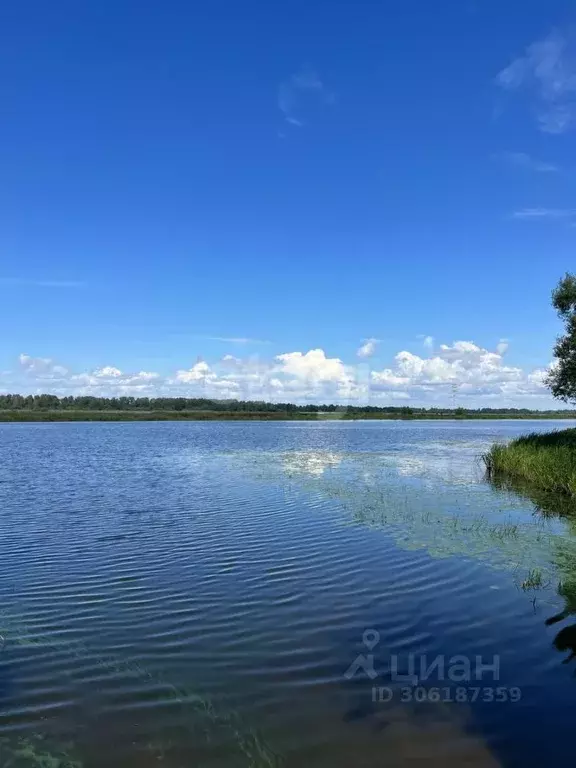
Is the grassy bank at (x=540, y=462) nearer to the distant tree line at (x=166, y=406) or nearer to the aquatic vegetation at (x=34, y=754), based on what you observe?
the aquatic vegetation at (x=34, y=754)

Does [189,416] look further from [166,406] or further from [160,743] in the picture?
[160,743]

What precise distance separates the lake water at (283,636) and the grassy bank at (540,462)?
564 centimetres

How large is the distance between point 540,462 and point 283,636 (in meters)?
21.8

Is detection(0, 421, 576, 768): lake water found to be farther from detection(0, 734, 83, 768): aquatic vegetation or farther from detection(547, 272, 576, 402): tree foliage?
detection(547, 272, 576, 402): tree foliage

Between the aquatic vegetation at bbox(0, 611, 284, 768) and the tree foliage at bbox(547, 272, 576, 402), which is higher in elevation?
the tree foliage at bbox(547, 272, 576, 402)

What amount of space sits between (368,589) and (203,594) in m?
3.08

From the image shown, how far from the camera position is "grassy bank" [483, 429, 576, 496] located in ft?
78.6

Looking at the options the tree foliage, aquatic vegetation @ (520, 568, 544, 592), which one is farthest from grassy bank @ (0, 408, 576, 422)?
aquatic vegetation @ (520, 568, 544, 592)

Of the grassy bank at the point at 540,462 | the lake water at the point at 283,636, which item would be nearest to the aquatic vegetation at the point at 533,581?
the lake water at the point at 283,636

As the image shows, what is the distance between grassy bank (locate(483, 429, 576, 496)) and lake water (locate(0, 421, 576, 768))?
564cm

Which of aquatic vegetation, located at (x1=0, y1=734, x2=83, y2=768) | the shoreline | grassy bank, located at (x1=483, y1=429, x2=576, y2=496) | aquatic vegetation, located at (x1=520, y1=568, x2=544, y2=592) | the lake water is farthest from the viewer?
the shoreline

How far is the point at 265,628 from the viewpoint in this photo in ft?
28.6

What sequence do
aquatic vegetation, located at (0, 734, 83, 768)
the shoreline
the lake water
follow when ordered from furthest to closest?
1. the shoreline
2. the lake water
3. aquatic vegetation, located at (0, 734, 83, 768)

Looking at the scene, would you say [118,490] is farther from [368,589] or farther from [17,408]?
[17,408]
